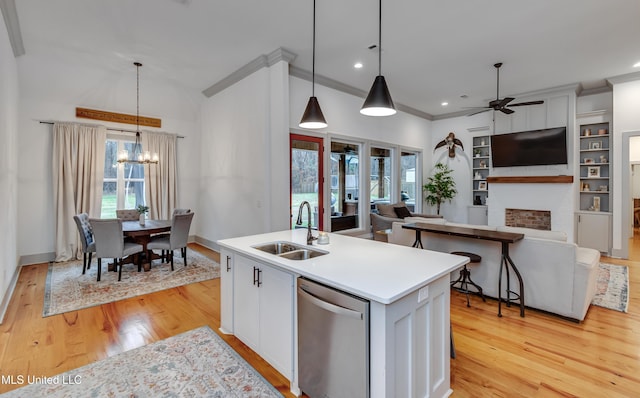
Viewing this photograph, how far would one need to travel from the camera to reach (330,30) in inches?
149

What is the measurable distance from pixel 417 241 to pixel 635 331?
2180 millimetres

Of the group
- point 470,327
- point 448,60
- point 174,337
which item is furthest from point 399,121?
point 174,337

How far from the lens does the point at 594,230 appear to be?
227 inches

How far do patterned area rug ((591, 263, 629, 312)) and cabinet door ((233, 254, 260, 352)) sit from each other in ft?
12.8

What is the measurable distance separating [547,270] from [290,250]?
2.70 meters

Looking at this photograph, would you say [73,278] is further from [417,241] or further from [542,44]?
[542,44]

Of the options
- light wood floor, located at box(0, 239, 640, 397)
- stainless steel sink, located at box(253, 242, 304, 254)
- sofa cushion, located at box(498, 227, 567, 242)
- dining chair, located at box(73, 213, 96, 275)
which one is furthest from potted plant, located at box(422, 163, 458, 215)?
dining chair, located at box(73, 213, 96, 275)

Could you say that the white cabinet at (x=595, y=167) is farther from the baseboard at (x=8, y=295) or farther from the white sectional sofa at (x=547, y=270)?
the baseboard at (x=8, y=295)

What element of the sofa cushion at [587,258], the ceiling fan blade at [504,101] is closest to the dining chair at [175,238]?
the sofa cushion at [587,258]

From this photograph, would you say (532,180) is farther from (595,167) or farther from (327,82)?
(327,82)

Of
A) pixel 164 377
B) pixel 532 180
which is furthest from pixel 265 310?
pixel 532 180

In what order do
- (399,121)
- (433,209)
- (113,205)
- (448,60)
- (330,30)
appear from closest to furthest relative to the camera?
(330,30)
(448,60)
(113,205)
(399,121)
(433,209)

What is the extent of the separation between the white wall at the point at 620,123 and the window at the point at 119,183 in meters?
9.15

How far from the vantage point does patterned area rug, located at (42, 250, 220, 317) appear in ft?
11.5
